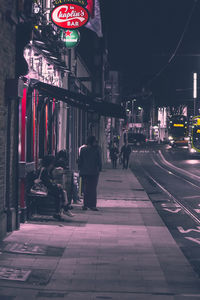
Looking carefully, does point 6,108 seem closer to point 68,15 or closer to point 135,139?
point 68,15

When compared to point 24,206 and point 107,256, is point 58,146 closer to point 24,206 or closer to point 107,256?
point 24,206

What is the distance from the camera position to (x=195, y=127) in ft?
A: 161

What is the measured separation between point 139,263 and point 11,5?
499cm

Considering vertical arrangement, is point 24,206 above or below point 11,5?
below

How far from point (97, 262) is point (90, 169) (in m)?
6.59

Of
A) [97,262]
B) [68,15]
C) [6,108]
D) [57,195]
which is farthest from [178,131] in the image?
[97,262]

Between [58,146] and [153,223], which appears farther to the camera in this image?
[58,146]

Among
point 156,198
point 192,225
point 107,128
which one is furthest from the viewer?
point 107,128

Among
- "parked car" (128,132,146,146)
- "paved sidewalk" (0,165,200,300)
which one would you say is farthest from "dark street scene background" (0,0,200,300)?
"parked car" (128,132,146,146)

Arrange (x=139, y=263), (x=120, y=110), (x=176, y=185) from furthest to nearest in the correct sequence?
1. (x=176, y=185)
2. (x=120, y=110)
3. (x=139, y=263)

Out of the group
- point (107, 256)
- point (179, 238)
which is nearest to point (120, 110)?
point (179, 238)

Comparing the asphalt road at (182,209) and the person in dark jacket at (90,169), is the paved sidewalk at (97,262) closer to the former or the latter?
the asphalt road at (182,209)

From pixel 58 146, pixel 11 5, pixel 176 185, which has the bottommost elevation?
pixel 176 185

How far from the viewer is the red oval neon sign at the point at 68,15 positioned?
15773mm
